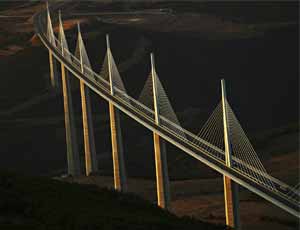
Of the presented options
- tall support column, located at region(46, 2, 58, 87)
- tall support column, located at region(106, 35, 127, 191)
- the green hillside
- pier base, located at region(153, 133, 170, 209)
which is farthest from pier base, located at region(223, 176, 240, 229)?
tall support column, located at region(46, 2, 58, 87)

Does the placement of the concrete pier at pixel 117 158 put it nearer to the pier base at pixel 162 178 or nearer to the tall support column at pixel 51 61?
the pier base at pixel 162 178

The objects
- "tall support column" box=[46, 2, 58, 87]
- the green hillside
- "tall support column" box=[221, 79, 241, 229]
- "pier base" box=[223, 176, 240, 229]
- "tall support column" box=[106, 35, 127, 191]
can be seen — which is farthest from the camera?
"tall support column" box=[46, 2, 58, 87]

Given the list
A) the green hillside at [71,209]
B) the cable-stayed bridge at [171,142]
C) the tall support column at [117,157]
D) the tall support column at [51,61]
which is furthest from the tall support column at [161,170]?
the tall support column at [51,61]

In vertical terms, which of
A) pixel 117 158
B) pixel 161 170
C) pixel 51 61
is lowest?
pixel 117 158

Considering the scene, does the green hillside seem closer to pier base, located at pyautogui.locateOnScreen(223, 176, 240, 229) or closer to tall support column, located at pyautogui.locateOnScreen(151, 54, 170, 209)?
pier base, located at pyautogui.locateOnScreen(223, 176, 240, 229)

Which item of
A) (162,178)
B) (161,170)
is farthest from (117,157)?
(162,178)

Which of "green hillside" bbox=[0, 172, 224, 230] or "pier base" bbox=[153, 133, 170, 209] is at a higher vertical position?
"green hillside" bbox=[0, 172, 224, 230]

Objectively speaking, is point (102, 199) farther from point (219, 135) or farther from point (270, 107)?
point (270, 107)

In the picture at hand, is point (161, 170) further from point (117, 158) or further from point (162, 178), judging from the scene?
point (117, 158)
